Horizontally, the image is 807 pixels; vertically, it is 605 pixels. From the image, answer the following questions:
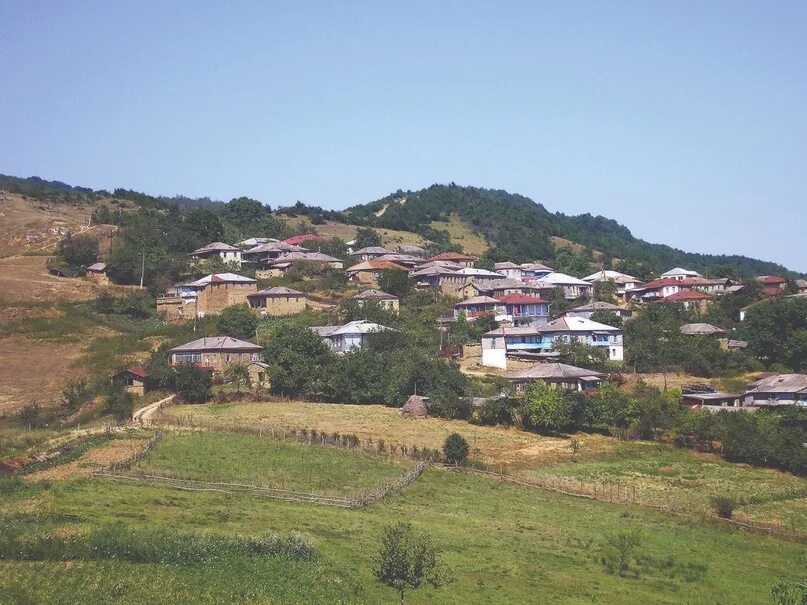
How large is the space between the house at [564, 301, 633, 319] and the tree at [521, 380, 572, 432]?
1002 inches

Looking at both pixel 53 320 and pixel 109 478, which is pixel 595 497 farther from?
pixel 53 320

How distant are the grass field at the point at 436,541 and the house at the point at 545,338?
27.8 m

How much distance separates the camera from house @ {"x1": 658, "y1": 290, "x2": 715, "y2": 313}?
90.1m

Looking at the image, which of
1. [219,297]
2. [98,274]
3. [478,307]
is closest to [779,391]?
[478,307]

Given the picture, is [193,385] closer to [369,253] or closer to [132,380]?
[132,380]

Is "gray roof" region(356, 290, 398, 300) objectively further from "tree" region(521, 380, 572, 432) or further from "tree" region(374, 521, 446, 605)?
"tree" region(374, 521, 446, 605)

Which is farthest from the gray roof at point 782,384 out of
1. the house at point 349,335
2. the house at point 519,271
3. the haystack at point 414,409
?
the house at point 519,271

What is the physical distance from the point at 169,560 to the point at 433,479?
19.1m

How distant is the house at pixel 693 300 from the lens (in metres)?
90.1

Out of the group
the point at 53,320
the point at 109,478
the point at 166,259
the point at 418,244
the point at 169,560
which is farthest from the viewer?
the point at 418,244

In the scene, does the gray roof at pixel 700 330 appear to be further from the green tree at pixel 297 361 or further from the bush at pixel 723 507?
the bush at pixel 723 507

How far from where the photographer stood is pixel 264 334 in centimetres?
7131

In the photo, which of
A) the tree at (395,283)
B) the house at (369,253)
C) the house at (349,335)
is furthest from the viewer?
the house at (369,253)

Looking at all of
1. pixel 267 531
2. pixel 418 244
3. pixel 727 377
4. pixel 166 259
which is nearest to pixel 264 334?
pixel 166 259
